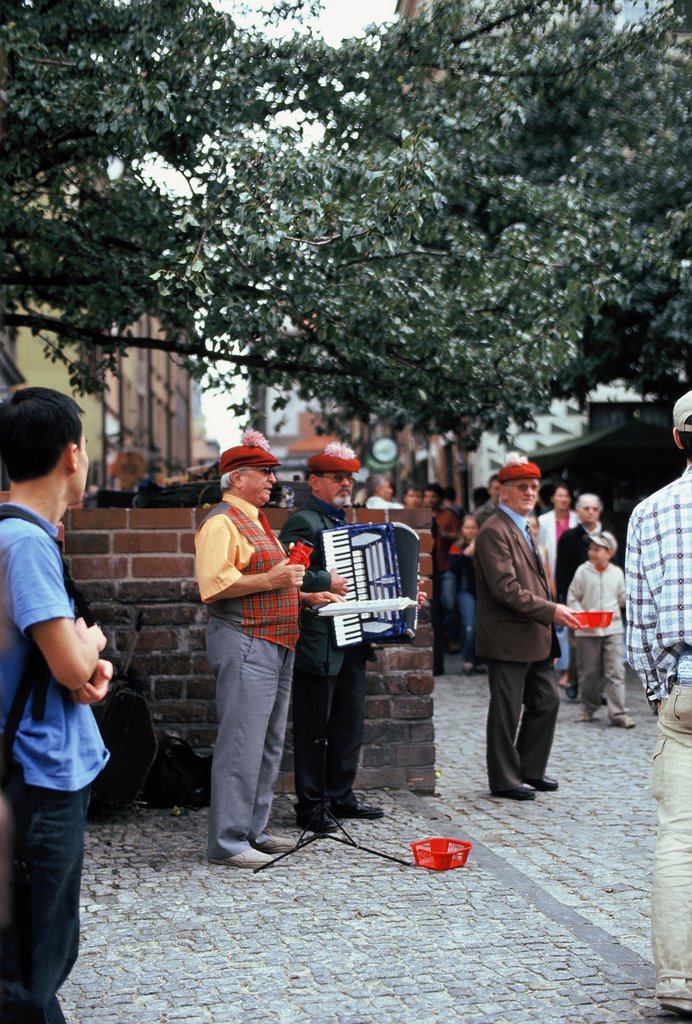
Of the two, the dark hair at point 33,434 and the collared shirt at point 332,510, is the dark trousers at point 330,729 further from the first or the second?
the dark hair at point 33,434

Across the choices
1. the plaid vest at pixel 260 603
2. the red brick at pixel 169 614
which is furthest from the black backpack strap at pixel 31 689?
the red brick at pixel 169 614

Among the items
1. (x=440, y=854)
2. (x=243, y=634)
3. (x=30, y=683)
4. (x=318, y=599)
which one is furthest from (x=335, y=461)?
(x=30, y=683)

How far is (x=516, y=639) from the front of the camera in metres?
8.46

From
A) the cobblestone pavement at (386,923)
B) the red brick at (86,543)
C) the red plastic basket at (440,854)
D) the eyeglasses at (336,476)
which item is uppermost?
the eyeglasses at (336,476)

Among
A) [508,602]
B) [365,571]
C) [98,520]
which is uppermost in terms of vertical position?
[98,520]

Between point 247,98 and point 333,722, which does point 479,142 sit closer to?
point 247,98

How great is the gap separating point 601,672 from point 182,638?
15.8ft

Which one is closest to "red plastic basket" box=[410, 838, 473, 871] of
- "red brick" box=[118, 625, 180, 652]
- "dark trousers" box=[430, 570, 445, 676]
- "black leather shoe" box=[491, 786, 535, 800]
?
"black leather shoe" box=[491, 786, 535, 800]

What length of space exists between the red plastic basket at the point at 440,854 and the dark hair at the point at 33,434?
3.62 metres

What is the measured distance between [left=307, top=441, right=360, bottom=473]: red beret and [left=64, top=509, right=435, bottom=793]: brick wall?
0.88 meters

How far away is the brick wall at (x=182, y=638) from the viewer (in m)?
8.16

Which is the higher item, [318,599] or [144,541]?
[144,541]

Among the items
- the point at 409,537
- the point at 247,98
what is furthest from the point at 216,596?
the point at 247,98

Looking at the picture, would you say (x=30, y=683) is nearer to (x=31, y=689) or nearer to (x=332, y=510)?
(x=31, y=689)
